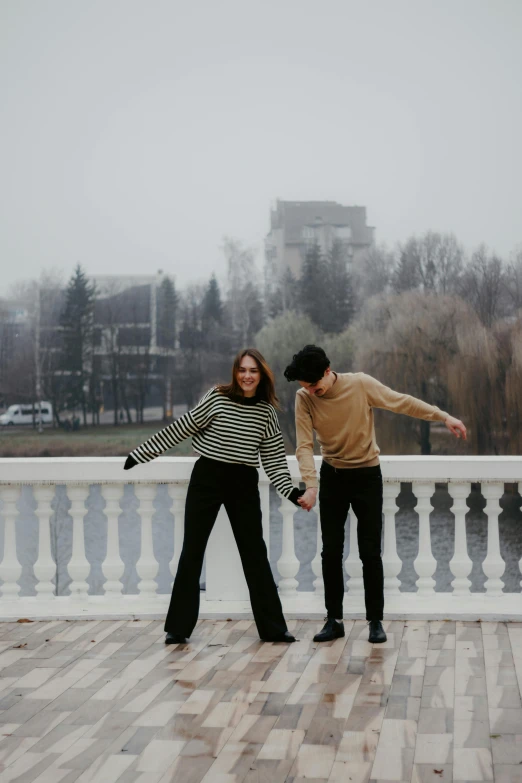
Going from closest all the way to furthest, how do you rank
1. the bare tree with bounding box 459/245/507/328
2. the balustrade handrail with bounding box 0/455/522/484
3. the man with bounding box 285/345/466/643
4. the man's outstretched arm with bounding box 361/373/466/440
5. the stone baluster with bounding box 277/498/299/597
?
the man's outstretched arm with bounding box 361/373/466/440 < the man with bounding box 285/345/466/643 < the balustrade handrail with bounding box 0/455/522/484 < the stone baluster with bounding box 277/498/299/597 < the bare tree with bounding box 459/245/507/328

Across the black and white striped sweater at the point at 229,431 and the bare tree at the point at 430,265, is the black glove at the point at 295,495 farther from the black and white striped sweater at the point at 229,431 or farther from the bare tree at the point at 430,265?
the bare tree at the point at 430,265

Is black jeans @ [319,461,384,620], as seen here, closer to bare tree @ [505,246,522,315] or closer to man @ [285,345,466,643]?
man @ [285,345,466,643]

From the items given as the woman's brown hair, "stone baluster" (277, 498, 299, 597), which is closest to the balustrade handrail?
"stone baluster" (277, 498, 299, 597)

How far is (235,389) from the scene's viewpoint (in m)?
3.48

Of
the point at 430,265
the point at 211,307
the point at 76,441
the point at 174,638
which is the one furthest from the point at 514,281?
the point at 174,638

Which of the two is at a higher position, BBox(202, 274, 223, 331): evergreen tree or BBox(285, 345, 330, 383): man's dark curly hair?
BBox(202, 274, 223, 331): evergreen tree

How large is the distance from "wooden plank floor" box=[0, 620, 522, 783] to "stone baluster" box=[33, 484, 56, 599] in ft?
0.93

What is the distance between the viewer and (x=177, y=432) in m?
3.46

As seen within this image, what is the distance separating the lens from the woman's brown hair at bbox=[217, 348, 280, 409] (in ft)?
11.3

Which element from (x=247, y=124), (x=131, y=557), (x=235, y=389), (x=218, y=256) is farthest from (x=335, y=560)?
(x=247, y=124)

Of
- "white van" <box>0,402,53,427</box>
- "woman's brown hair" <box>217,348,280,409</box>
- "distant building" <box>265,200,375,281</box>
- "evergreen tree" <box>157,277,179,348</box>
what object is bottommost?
"white van" <box>0,402,53,427</box>

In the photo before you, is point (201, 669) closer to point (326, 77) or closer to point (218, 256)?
point (218, 256)

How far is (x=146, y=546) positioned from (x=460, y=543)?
55.6 inches

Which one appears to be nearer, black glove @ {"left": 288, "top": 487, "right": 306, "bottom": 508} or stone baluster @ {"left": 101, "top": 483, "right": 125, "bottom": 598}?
black glove @ {"left": 288, "top": 487, "right": 306, "bottom": 508}
